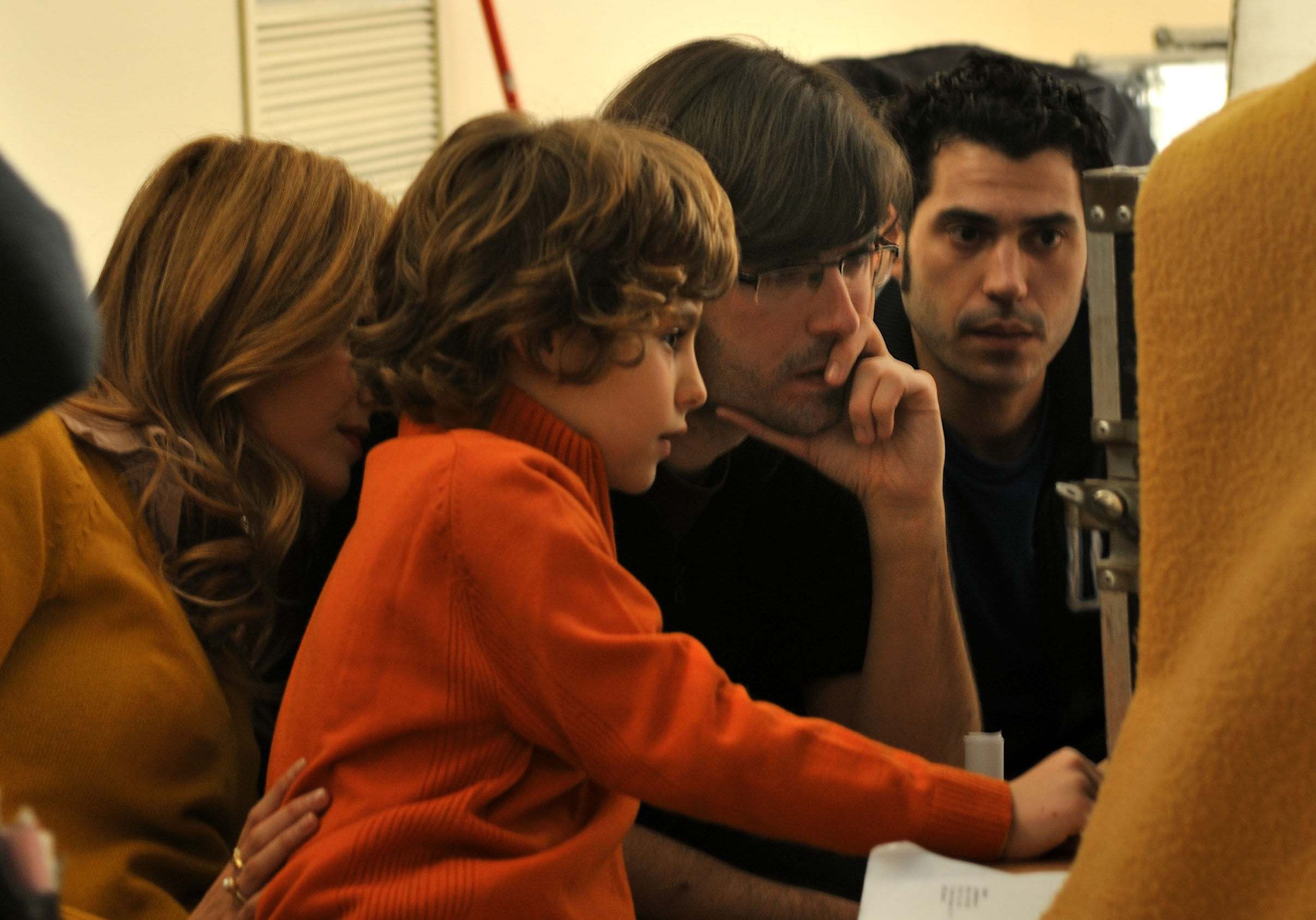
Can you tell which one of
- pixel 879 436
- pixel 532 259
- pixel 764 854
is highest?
pixel 532 259

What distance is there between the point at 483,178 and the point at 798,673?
1.95ft

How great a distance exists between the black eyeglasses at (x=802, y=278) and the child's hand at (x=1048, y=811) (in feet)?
1.73

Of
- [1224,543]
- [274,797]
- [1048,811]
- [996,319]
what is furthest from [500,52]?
[1224,543]

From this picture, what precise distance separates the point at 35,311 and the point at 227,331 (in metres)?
0.76

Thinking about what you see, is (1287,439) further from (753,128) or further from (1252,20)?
(753,128)

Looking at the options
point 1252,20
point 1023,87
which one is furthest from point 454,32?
point 1252,20

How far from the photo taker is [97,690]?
100 cm

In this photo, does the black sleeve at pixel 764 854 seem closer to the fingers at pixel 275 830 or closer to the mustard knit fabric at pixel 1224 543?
the fingers at pixel 275 830

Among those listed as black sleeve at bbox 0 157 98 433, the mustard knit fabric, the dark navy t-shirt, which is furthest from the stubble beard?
black sleeve at bbox 0 157 98 433

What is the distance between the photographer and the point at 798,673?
126 cm

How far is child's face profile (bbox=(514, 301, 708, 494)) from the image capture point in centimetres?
92

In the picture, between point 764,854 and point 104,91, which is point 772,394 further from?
point 104,91

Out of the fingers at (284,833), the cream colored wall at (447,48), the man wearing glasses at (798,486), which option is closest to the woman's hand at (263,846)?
the fingers at (284,833)

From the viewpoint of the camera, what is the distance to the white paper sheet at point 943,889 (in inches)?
27.2
